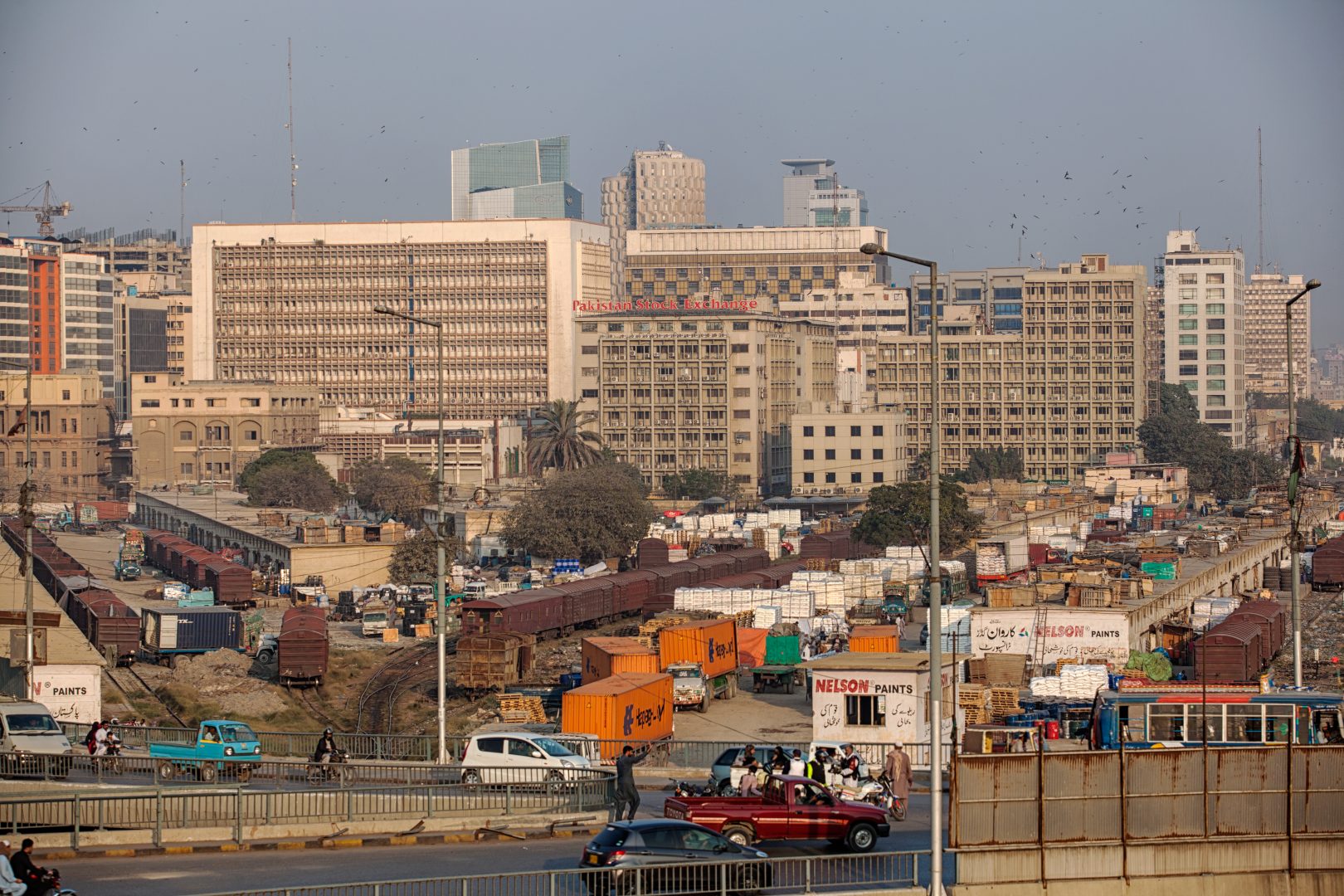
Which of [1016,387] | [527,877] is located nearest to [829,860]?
[527,877]

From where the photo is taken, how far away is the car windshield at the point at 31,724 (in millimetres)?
32750

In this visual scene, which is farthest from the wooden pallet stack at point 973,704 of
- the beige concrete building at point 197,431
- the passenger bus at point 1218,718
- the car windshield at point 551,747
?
the beige concrete building at point 197,431

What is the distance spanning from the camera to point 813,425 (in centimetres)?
15338

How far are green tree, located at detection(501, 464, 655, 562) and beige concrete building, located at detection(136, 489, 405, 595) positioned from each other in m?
7.09

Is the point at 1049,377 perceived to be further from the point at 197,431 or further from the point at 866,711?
the point at 866,711

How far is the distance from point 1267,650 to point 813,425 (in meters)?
97.7

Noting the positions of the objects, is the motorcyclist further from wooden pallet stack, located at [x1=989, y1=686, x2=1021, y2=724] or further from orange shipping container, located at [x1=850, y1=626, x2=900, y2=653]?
orange shipping container, located at [x1=850, y1=626, x2=900, y2=653]

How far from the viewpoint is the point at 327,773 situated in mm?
30672

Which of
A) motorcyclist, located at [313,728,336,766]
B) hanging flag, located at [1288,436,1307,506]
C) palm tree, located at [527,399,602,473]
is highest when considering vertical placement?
hanging flag, located at [1288,436,1307,506]

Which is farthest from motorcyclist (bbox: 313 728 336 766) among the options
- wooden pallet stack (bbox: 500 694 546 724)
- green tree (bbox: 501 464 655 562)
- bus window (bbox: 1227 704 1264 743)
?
green tree (bbox: 501 464 655 562)

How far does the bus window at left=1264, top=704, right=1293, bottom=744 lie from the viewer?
105ft

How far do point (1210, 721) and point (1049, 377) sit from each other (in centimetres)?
15341

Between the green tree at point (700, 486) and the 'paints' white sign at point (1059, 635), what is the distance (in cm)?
9164

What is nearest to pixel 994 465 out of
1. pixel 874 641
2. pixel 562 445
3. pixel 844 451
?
pixel 844 451
